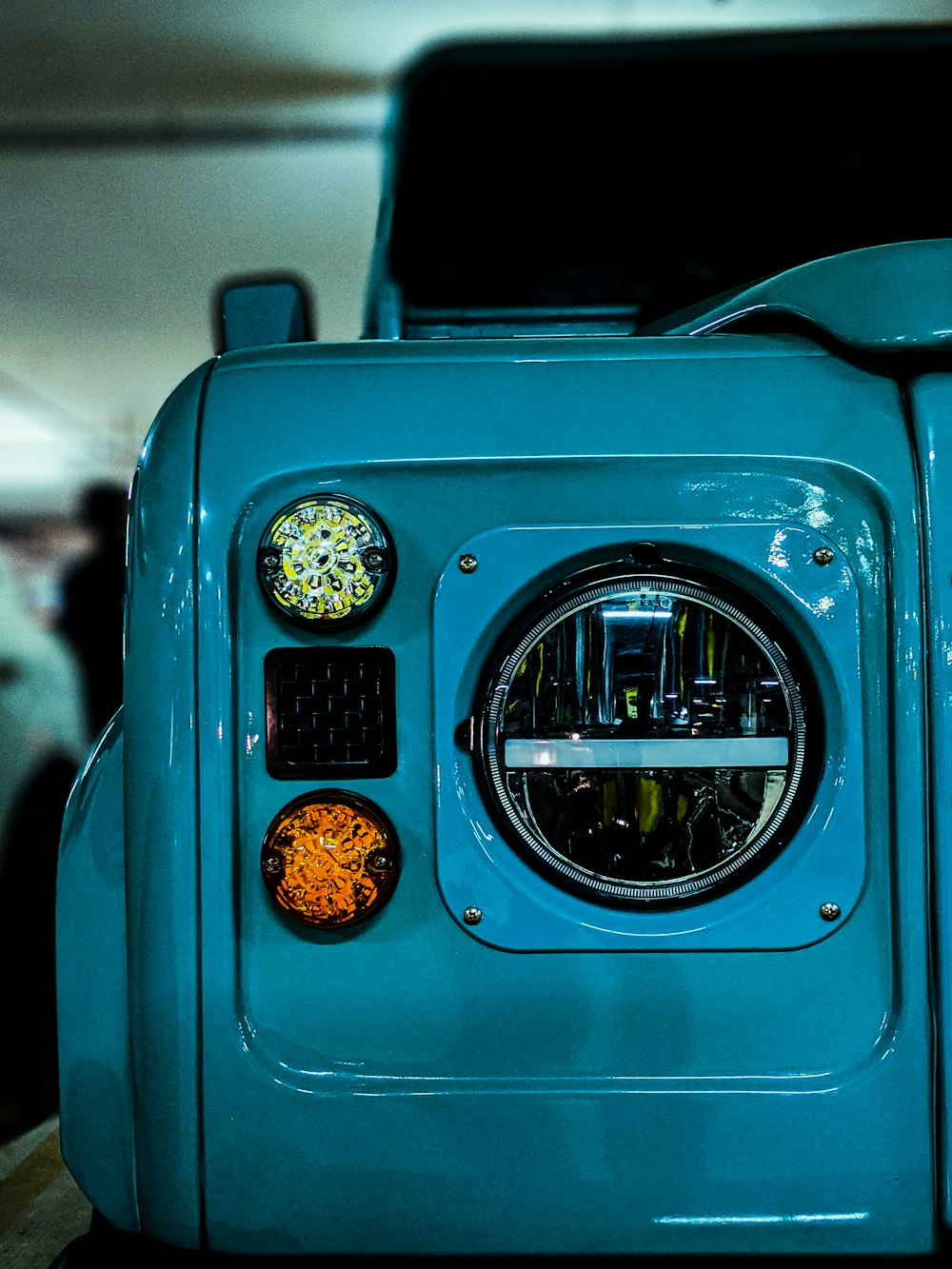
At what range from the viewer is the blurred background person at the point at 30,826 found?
376cm

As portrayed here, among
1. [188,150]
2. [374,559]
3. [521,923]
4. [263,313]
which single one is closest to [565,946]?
[521,923]

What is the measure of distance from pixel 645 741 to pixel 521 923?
0.76 feet

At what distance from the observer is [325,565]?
125cm

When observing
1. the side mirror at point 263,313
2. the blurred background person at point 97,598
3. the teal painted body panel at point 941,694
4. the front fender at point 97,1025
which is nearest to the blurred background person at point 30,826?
the blurred background person at point 97,598

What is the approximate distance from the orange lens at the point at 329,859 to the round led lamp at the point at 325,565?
20cm

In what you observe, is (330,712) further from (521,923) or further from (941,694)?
(941,694)

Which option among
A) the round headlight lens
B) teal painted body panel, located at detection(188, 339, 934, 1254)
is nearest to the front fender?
teal painted body panel, located at detection(188, 339, 934, 1254)

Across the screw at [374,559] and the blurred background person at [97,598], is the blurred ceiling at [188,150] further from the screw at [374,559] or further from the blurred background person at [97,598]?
the screw at [374,559]

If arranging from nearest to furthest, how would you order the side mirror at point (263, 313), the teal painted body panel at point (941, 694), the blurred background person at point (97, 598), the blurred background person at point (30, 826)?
the teal painted body panel at point (941, 694) < the side mirror at point (263, 313) < the blurred background person at point (30, 826) < the blurred background person at point (97, 598)

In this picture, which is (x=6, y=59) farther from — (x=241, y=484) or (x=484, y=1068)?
(x=484, y=1068)

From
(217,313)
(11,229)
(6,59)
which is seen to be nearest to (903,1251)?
(217,313)

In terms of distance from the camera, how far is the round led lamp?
1.25m

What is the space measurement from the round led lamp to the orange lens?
20 centimetres

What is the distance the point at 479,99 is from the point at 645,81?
332 millimetres
